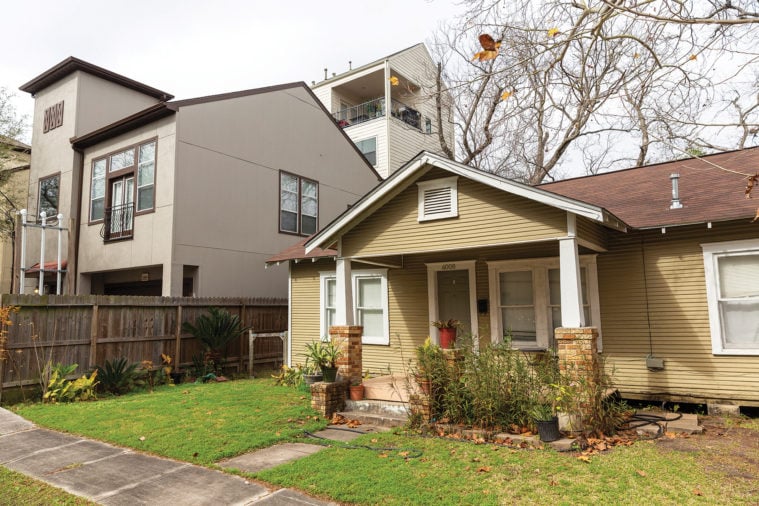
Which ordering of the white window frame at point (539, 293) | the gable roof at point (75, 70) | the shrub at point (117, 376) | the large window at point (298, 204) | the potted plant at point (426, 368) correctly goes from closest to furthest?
1. the potted plant at point (426, 368)
2. the white window frame at point (539, 293)
3. the shrub at point (117, 376)
4. the gable roof at point (75, 70)
5. the large window at point (298, 204)

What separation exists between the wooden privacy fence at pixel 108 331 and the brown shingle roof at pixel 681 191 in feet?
28.9

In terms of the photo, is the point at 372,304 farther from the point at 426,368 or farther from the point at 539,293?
the point at 426,368

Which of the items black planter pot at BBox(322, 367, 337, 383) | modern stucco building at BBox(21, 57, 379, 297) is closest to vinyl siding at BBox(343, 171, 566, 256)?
black planter pot at BBox(322, 367, 337, 383)

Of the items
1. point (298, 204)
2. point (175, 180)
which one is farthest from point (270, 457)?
point (298, 204)

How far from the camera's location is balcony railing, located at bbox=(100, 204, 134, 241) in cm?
1398

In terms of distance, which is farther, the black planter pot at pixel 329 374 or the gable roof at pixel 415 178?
the black planter pot at pixel 329 374

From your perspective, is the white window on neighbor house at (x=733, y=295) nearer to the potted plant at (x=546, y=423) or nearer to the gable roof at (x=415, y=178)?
the gable roof at (x=415, y=178)

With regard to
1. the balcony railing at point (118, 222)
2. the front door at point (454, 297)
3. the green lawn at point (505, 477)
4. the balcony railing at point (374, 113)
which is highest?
the balcony railing at point (374, 113)

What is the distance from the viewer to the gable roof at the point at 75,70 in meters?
15.7

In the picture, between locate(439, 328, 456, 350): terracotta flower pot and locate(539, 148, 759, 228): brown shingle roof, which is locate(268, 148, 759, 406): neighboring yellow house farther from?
locate(439, 328, 456, 350): terracotta flower pot

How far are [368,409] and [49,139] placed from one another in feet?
48.7

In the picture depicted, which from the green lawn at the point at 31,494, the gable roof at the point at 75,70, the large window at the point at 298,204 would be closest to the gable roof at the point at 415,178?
the green lawn at the point at 31,494

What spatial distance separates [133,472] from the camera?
223 inches

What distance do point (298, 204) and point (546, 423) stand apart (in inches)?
475
